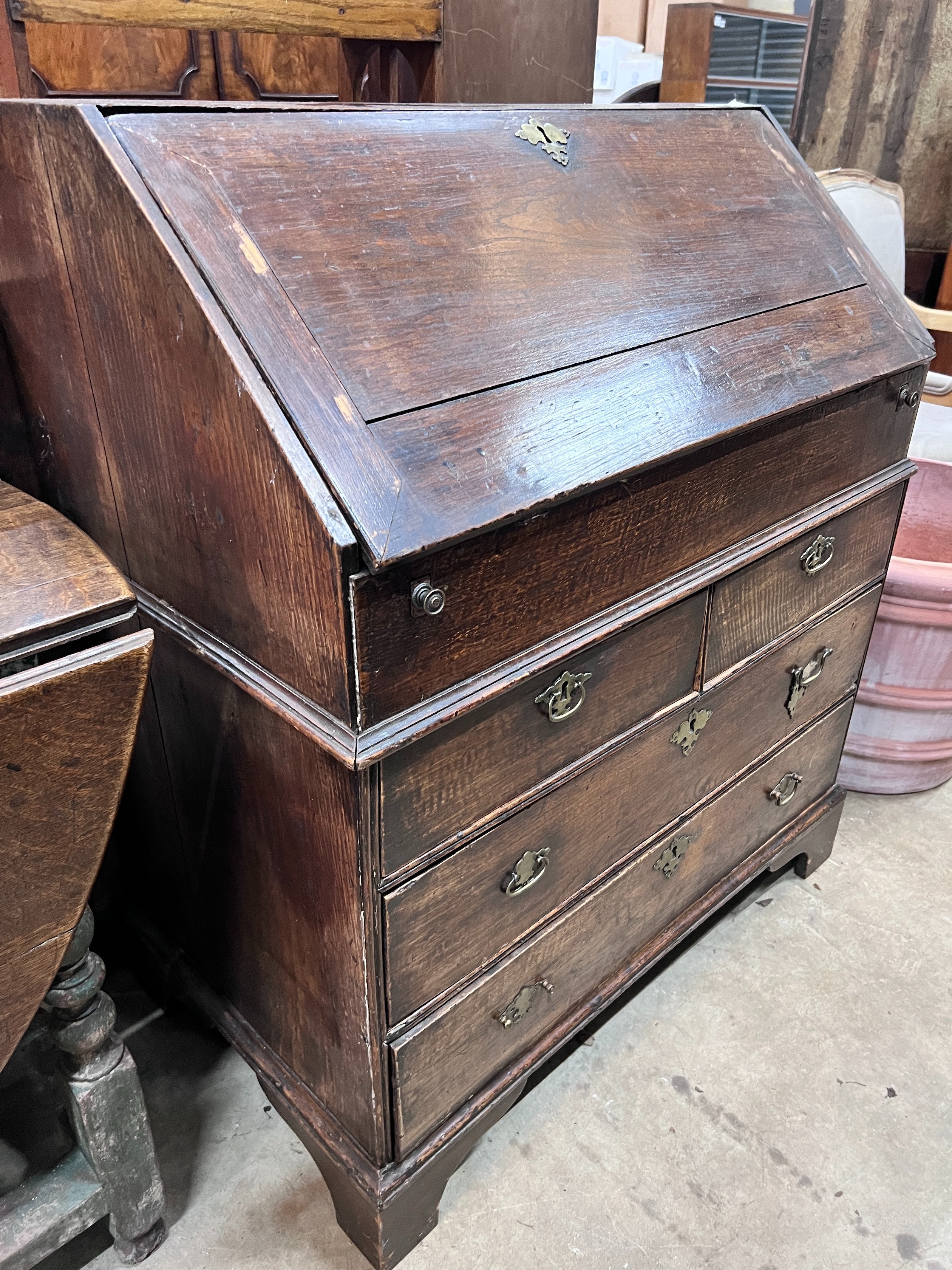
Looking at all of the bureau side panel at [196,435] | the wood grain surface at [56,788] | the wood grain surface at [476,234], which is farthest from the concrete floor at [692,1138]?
the wood grain surface at [476,234]

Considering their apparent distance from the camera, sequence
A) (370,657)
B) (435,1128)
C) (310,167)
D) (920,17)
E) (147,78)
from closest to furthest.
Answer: (370,657)
(310,167)
(435,1128)
(147,78)
(920,17)

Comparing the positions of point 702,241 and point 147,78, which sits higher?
point 147,78

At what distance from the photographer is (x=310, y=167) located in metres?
0.96

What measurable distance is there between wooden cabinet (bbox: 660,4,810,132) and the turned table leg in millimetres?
3690

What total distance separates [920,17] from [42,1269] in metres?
4.26

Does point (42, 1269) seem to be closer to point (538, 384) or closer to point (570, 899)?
point (570, 899)

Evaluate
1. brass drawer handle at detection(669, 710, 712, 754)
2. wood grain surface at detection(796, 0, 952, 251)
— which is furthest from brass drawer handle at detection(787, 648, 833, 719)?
wood grain surface at detection(796, 0, 952, 251)

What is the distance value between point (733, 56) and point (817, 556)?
411 centimetres

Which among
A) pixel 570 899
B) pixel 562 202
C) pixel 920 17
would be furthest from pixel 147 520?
pixel 920 17

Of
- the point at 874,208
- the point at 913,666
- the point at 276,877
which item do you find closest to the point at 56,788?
the point at 276,877

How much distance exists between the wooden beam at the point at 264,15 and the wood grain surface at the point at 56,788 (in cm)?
89

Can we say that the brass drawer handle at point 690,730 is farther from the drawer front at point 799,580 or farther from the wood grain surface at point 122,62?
the wood grain surface at point 122,62

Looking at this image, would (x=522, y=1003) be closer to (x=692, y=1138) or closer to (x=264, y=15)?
(x=692, y=1138)

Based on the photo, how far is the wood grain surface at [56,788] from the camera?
0.83 metres
